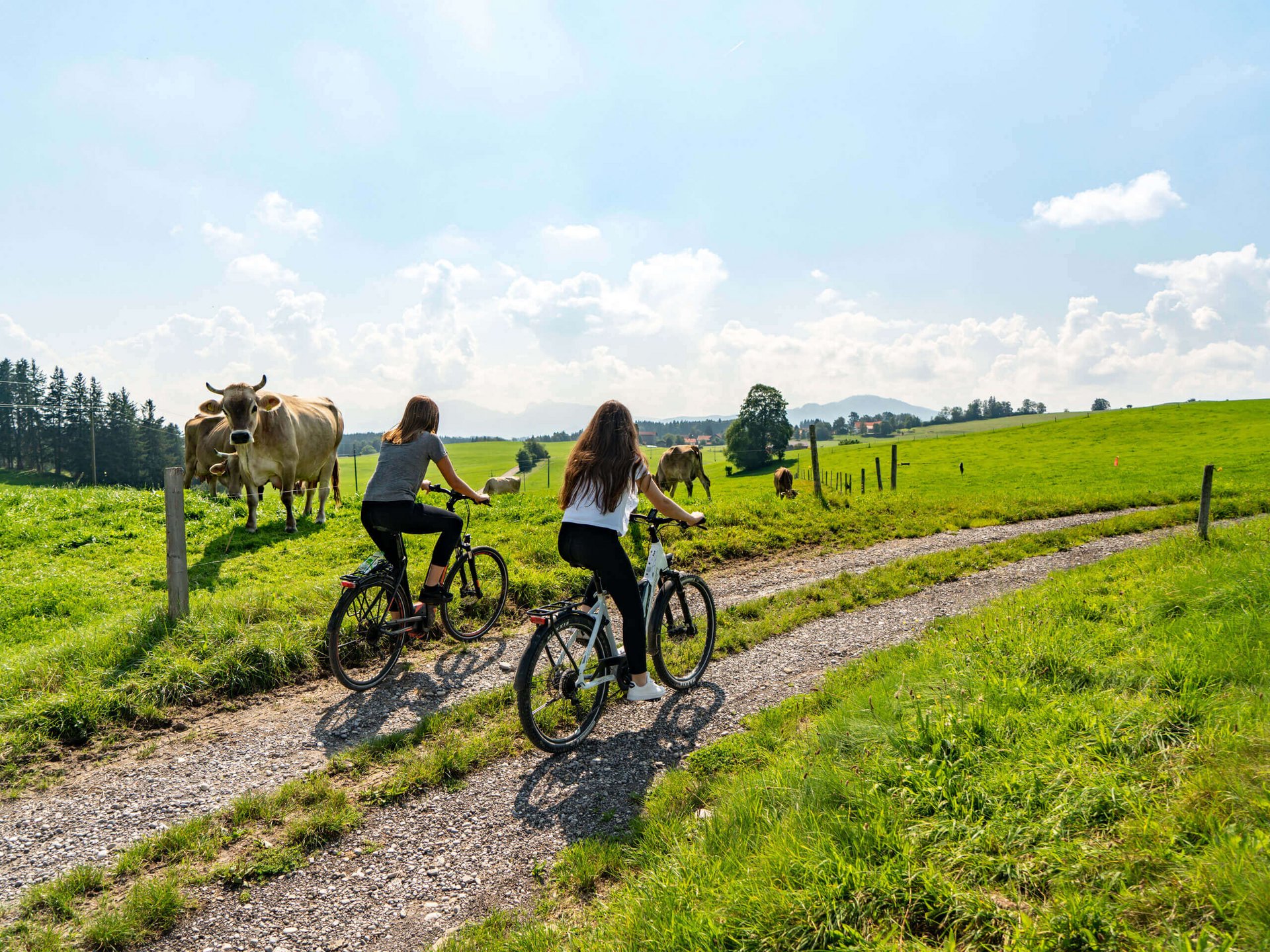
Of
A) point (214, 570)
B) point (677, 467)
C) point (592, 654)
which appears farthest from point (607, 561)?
point (677, 467)

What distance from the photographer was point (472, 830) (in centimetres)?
446

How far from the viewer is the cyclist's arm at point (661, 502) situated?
224 inches

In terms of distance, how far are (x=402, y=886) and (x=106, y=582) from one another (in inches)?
370

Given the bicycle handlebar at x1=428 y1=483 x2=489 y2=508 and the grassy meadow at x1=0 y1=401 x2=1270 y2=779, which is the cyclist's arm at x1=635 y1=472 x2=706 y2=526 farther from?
the grassy meadow at x1=0 y1=401 x2=1270 y2=779

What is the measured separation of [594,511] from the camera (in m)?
5.45

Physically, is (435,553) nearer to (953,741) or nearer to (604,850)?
(604,850)

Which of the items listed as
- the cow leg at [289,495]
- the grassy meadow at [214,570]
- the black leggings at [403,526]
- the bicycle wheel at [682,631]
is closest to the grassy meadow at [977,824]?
the bicycle wheel at [682,631]

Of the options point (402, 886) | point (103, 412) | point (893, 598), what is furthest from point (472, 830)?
point (103, 412)

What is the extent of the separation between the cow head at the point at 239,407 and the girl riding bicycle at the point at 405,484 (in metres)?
7.82

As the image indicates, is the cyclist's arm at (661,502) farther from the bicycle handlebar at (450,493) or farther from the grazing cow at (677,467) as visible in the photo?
the grazing cow at (677,467)

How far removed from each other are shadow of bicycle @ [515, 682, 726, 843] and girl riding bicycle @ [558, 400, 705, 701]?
3.55 feet

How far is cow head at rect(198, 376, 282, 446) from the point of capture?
13.5 meters

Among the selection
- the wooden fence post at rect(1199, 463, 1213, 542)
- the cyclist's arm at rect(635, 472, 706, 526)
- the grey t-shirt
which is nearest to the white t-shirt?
the cyclist's arm at rect(635, 472, 706, 526)

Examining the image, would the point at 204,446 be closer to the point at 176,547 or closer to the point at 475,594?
the point at 176,547
